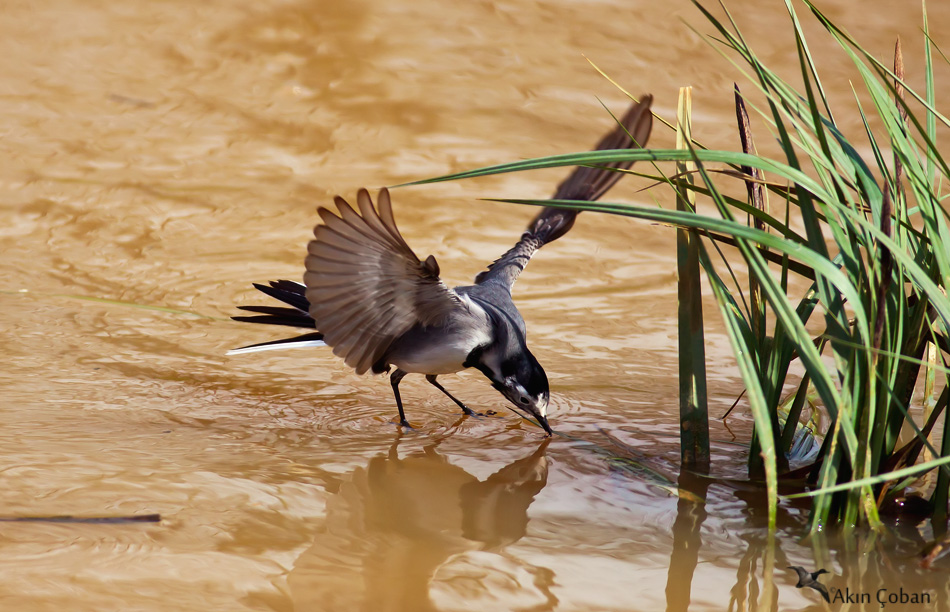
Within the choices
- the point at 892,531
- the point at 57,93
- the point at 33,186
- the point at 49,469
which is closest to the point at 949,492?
the point at 892,531

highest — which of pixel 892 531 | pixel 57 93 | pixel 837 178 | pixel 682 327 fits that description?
pixel 57 93

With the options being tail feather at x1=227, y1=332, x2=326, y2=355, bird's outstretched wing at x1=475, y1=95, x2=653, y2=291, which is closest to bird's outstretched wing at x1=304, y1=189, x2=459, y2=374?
tail feather at x1=227, y1=332, x2=326, y2=355

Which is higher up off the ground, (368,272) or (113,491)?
(368,272)

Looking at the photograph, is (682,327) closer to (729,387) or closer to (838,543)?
(838,543)

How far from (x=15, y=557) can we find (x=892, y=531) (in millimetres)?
2463

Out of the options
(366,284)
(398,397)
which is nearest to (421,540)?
(366,284)

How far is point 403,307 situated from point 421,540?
104 centimetres

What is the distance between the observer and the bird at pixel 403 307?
9.91 feet

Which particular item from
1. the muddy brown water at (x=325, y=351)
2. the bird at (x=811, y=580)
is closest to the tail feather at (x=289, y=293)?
the muddy brown water at (x=325, y=351)

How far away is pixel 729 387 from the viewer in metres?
4.24

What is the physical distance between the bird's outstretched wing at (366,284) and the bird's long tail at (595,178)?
2.98 ft

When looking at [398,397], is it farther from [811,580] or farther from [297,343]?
[811,580]

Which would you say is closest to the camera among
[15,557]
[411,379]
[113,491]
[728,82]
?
[15,557]

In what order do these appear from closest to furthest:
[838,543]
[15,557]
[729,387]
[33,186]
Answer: [15,557] → [838,543] → [729,387] → [33,186]
